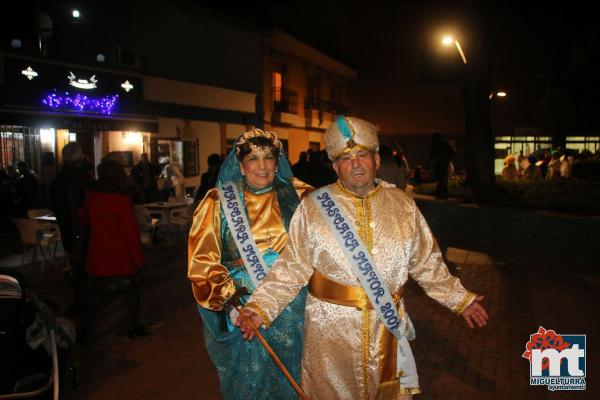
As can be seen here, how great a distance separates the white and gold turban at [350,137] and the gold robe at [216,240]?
2.87ft

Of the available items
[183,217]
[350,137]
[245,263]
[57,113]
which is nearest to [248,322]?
[245,263]

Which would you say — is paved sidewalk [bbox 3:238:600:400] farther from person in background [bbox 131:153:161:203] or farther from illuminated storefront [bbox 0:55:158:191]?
person in background [bbox 131:153:161:203]

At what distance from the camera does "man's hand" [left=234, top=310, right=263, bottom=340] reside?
279 cm

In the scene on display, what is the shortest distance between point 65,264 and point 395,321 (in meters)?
7.52

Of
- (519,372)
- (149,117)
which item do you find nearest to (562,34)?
(149,117)

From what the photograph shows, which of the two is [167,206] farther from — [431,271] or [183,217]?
[431,271]

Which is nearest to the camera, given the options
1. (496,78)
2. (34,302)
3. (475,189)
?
(34,302)

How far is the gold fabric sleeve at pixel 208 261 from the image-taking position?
3.37m

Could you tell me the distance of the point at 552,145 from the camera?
31719 mm

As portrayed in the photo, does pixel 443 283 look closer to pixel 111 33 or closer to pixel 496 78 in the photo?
pixel 111 33

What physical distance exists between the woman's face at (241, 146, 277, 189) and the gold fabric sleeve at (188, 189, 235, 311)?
10.3 inches

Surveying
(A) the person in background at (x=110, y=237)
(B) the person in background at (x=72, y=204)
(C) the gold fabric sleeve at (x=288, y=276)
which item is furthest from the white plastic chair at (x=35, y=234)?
(C) the gold fabric sleeve at (x=288, y=276)

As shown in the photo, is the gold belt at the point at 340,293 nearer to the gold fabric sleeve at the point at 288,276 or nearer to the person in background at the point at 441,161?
the gold fabric sleeve at the point at 288,276

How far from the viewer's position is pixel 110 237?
17.7 feet
